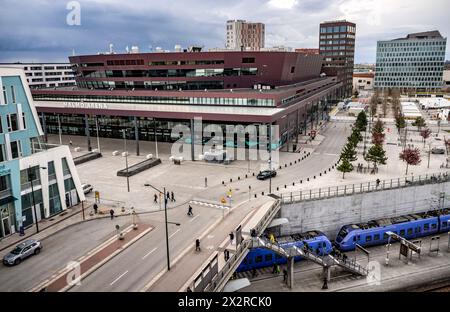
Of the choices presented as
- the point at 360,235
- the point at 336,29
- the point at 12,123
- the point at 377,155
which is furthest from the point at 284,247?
the point at 336,29

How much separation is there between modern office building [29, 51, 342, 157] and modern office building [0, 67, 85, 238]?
80.9ft

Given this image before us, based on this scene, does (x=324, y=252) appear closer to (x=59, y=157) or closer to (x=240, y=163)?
(x=240, y=163)

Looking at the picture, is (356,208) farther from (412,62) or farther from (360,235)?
(412,62)

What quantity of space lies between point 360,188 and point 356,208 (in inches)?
98.3

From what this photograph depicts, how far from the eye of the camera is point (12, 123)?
36062 mm

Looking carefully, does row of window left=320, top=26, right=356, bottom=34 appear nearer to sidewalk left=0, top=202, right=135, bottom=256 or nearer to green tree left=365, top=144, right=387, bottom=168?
green tree left=365, top=144, right=387, bottom=168

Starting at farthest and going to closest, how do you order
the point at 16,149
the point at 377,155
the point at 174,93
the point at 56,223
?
1. the point at 174,93
2. the point at 377,155
3. the point at 56,223
4. the point at 16,149

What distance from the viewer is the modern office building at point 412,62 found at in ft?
580

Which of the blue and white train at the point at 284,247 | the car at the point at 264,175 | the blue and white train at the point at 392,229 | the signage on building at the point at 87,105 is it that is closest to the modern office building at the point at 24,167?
the blue and white train at the point at 284,247

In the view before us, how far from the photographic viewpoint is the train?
36.5 m

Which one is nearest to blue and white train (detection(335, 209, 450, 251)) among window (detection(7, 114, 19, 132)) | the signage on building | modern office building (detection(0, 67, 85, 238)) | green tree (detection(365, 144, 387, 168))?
green tree (detection(365, 144, 387, 168))

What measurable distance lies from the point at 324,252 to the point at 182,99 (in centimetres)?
Result: 4120

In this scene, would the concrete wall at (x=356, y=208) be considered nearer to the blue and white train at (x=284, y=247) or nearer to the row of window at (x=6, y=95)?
the blue and white train at (x=284, y=247)

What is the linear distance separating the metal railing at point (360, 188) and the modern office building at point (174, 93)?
59.6ft
